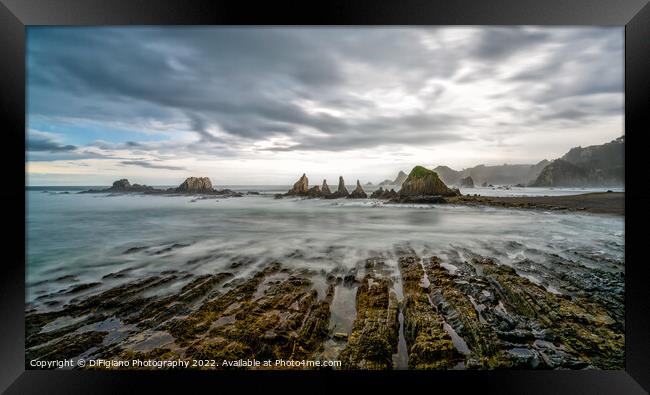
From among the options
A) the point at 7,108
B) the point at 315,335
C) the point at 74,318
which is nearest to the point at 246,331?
the point at 315,335

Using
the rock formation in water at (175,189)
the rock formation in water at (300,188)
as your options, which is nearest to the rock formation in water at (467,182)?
the rock formation in water at (300,188)

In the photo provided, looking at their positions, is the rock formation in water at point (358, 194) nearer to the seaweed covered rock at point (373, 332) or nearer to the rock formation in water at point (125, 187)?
the seaweed covered rock at point (373, 332)

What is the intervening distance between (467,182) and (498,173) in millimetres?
Result: 537

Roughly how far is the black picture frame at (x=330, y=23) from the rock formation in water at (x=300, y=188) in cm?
383

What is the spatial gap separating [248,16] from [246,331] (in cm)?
277

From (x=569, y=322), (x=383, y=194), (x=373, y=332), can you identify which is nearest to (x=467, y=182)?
(x=383, y=194)

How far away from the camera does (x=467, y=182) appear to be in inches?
216

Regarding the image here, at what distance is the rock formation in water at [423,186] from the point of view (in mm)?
6188

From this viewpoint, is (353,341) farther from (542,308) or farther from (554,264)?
(554,264)

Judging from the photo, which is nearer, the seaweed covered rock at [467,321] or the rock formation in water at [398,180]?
the seaweed covered rock at [467,321]

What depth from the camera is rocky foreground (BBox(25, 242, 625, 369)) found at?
8.53ft

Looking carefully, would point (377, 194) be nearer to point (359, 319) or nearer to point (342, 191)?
point (342, 191)

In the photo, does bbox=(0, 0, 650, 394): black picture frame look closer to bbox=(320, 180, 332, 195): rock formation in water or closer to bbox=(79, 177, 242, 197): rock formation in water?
bbox=(79, 177, 242, 197): rock formation in water

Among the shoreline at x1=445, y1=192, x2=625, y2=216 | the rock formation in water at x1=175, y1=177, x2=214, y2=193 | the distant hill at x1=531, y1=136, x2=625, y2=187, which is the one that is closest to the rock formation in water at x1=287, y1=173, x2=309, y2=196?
the rock formation in water at x1=175, y1=177, x2=214, y2=193
